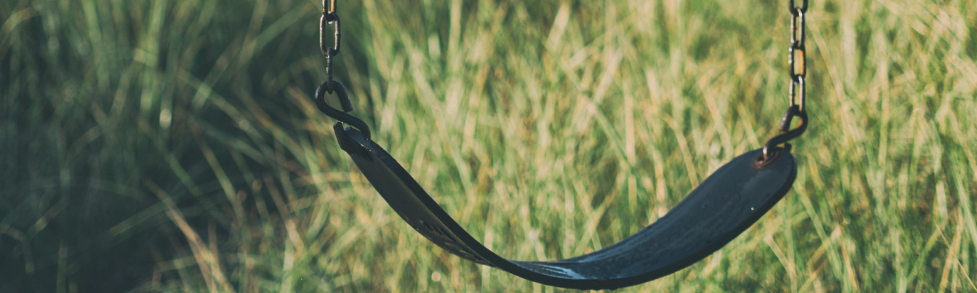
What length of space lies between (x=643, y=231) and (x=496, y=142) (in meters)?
0.56

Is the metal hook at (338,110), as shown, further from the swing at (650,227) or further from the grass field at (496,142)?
the grass field at (496,142)

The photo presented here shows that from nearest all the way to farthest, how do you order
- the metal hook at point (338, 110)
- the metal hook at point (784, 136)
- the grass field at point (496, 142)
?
the metal hook at point (338, 110)
the metal hook at point (784, 136)
the grass field at point (496, 142)

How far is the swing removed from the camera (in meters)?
0.88

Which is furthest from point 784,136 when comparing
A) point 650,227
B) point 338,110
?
point 338,110

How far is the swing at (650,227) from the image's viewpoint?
877 mm

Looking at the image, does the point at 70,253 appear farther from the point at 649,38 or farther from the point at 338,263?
the point at 649,38

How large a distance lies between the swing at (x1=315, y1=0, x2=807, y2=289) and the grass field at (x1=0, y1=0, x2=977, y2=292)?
25 centimetres

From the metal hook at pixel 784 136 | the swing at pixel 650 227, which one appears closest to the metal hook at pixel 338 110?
the swing at pixel 650 227

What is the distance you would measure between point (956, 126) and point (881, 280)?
0.28 meters

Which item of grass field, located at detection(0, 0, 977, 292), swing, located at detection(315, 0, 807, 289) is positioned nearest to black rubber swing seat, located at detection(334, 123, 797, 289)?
swing, located at detection(315, 0, 807, 289)

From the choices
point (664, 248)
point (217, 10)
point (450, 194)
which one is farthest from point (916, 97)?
point (217, 10)

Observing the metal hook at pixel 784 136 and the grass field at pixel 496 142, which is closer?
the metal hook at pixel 784 136

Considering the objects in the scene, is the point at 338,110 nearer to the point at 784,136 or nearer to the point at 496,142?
the point at 784,136

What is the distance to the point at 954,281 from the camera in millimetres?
1198
